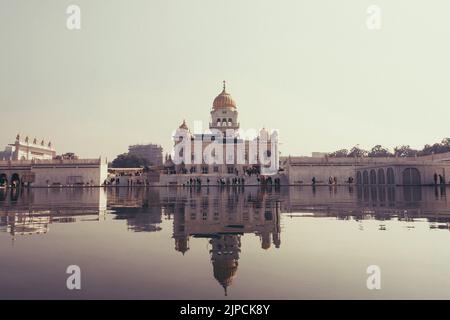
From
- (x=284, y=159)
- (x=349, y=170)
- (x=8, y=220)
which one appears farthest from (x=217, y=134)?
(x=8, y=220)

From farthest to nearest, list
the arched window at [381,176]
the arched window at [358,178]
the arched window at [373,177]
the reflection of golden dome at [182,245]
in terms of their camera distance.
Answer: the arched window at [358,178] → the arched window at [373,177] → the arched window at [381,176] → the reflection of golden dome at [182,245]

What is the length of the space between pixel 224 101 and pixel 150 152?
102 metres

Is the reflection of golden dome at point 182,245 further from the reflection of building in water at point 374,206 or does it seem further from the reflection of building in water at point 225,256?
the reflection of building in water at point 374,206

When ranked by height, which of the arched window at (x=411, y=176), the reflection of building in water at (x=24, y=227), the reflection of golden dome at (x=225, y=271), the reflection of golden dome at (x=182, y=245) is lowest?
the reflection of golden dome at (x=225, y=271)

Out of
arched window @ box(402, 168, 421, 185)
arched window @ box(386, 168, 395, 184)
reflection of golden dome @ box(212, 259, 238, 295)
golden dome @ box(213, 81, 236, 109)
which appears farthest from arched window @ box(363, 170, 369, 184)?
reflection of golden dome @ box(212, 259, 238, 295)

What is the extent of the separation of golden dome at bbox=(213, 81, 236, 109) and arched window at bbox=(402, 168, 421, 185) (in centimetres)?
3954

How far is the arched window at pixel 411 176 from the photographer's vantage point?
51062 millimetres

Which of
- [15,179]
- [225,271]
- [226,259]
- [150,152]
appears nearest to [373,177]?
[226,259]

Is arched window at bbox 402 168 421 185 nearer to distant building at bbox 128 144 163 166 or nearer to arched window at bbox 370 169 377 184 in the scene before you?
arched window at bbox 370 169 377 184

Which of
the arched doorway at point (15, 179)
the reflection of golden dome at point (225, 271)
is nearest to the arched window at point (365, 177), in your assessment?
the reflection of golden dome at point (225, 271)

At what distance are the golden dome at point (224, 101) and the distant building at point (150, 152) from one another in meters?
98.5

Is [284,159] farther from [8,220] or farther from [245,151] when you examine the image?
[8,220]

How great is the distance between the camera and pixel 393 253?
7043mm

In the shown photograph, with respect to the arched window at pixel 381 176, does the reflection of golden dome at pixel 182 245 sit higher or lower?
lower
